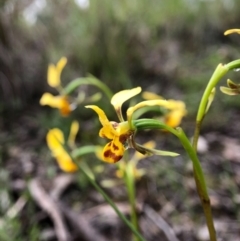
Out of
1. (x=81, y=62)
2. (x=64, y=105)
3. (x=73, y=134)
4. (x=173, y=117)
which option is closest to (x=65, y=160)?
(x=64, y=105)

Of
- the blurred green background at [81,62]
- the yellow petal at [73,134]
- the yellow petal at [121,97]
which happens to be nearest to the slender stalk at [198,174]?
the yellow petal at [121,97]

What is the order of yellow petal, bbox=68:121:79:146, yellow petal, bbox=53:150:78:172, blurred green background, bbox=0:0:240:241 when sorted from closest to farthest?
yellow petal, bbox=53:150:78:172 < yellow petal, bbox=68:121:79:146 < blurred green background, bbox=0:0:240:241

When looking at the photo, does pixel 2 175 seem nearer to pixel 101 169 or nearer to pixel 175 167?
→ pixel 101 169

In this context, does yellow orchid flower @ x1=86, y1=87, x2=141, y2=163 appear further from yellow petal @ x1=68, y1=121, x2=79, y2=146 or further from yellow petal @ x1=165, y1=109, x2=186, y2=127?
yellow petal @ x1=68, y1=121, x2=79, y2=146

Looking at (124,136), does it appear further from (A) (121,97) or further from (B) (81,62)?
(B) (81,62)

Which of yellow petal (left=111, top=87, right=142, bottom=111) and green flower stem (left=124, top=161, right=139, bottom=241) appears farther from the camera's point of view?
green flower stem (left=124, top=161, right=139, bottom=241)

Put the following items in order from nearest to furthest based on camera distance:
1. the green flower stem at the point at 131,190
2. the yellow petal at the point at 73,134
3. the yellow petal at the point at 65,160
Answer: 1. the green flower stem at the point at 131,190
2. the yellow petal at the point at 65,160
3. the yellow petal at the point at 73,134

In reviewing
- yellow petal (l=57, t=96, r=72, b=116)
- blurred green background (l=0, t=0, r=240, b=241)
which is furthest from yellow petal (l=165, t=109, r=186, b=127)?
blurred green background (l=0, t=0, r=240, b=241)

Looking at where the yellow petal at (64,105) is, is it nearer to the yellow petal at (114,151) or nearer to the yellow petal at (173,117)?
the yellow petal at (173,117)
